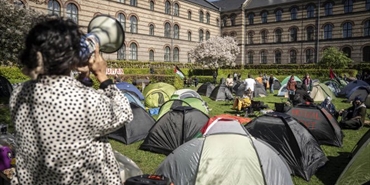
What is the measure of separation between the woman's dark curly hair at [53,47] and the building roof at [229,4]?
49615 mm

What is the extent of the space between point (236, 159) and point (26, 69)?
14.0 feet

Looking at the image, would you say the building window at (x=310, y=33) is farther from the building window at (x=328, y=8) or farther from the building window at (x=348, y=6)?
the building window at (x=348, y=6)

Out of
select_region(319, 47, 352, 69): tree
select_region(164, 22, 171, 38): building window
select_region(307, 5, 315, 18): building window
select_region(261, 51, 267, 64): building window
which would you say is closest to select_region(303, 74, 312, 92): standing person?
select_region(319, 47, 352, 69): tree

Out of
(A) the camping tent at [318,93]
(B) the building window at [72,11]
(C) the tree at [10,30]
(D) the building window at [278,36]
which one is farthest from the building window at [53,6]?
(D) the building window at [278,36]

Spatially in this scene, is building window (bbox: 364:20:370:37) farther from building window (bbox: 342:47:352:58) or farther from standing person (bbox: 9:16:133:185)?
standing person (bbox: 9:16:133:185)

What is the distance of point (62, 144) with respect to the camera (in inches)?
72.5

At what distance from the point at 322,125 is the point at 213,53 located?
32.0m

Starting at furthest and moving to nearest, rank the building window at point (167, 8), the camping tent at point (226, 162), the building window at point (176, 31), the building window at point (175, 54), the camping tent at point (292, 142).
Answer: the building window at point (175, 54) → the building window at point (176, 31) → the building window at point (167, 8) → the camping tent at point (292, 142) → the camping tent at point (226, 162)

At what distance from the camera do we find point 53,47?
1802 millimetres

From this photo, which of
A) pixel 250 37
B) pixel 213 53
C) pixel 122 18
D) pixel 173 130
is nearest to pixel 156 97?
pixel 173 130

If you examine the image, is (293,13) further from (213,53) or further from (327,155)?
(327,155)

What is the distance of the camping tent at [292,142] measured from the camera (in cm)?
664

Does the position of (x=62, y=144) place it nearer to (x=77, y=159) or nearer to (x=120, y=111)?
(x=77, y=159)

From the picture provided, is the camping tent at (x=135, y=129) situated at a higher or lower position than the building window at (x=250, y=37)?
lower
